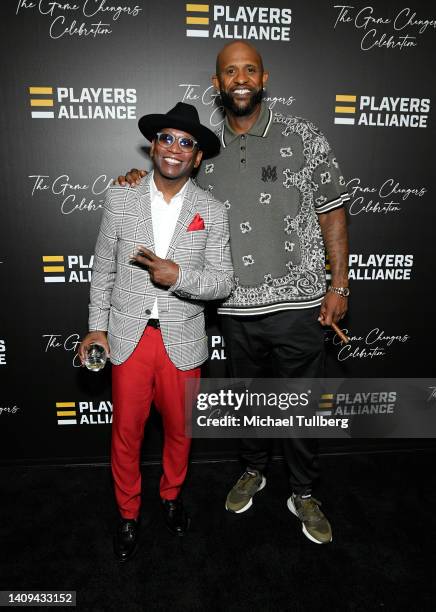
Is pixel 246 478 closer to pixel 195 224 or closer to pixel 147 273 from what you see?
pixel 147 273

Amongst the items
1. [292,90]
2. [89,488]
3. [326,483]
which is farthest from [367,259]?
[89,488]

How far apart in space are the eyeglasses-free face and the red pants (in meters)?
0.73

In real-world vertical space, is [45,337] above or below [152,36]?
below

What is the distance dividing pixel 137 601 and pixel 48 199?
194cm

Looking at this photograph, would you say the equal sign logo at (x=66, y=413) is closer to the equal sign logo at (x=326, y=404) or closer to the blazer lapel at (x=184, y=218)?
the blazer lapel at (x=184, y=218)

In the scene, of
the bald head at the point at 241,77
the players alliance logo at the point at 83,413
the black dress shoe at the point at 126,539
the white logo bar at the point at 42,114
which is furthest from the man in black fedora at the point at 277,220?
the players alliance logo at the point at 83,413

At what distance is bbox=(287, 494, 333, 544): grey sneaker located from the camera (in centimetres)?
213

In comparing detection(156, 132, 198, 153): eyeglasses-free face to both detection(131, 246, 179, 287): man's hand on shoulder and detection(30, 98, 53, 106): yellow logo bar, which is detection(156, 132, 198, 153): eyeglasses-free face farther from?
detection(30, 98, 53, 106): yellow logo bar

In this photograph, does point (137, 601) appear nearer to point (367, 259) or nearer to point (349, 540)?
point (349, 540)

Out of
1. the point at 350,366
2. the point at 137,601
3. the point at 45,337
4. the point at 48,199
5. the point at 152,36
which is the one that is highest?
the point at 152,36

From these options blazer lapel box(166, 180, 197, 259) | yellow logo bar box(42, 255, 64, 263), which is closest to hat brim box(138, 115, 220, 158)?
blazer lapel box(166, 180, 197, 259)

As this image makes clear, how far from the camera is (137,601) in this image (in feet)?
5.99

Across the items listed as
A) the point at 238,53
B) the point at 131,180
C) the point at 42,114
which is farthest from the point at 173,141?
the point at 42,114

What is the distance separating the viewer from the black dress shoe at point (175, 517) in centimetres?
218
